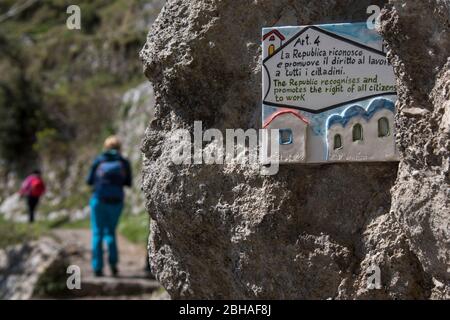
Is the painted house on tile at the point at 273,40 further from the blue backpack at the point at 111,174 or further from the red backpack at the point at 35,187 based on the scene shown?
the red backpack at the point at 35,187

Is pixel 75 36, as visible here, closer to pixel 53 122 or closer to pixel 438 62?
pixel 53 122

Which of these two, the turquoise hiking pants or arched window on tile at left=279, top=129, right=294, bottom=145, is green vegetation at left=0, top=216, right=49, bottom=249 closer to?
the turquoise hiking pants

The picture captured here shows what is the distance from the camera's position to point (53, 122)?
25078mm

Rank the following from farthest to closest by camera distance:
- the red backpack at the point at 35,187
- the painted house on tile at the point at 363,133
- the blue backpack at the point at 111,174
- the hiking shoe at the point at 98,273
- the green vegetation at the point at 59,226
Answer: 1. the red backpack at the point at 35,187
2. the green vegetation at the point at 59,226
3. the hiking shoe at the point at 98,273
4. the blue backpack at the point at 111,174
5. the painted house on tile at the point at 363,133

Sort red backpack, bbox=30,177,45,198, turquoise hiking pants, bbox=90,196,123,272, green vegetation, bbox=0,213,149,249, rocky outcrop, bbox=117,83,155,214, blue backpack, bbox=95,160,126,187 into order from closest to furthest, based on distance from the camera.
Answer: blue backpack, bbox=95,160,126,187 < turquoise hiking pants, bbox=90,196,123,272 < green vegetation, bbox=0,213,149,249 < red backpack, bbox=30,177,45,198 < rocky outcrop, bbox=117,83,155,214

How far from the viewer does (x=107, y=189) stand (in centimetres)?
921

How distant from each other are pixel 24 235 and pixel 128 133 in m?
8.55

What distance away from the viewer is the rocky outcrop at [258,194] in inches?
165

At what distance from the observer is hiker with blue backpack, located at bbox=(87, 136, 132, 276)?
30.1ft

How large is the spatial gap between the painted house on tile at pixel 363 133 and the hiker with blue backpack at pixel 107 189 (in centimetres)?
492

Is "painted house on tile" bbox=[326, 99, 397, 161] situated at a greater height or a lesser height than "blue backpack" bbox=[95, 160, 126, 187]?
greater

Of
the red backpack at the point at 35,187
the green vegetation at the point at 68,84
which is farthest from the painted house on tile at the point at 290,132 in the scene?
the green vegetation at the point at 68,84

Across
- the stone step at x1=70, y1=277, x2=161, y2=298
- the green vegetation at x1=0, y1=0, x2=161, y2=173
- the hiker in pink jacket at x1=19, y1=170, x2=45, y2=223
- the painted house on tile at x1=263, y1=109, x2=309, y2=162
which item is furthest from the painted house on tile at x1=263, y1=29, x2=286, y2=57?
the green vegetation at x1=0, y1=0, x2=161, y2=173

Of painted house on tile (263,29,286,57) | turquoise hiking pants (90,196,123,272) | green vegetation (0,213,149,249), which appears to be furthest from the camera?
green vegetation (0,213,149,249)
